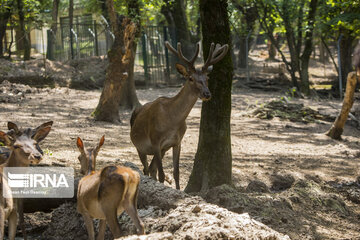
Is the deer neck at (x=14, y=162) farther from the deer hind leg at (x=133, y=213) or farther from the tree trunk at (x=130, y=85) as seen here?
the tree trunk at (x=130, y=85)

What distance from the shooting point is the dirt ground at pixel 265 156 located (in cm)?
679

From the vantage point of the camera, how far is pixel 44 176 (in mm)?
7395

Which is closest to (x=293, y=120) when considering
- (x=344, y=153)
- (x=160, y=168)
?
(x=344, y=153)

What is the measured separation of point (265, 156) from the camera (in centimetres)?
1161

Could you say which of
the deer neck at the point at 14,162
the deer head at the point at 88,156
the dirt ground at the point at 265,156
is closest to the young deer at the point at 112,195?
the deer head at the point at 88,156

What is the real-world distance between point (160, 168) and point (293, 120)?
868 centimetres

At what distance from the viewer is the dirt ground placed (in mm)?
6793

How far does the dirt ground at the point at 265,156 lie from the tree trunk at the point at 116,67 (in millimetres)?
375

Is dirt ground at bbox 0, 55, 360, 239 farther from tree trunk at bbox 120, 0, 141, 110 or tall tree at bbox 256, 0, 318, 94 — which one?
tall tree at bbox 256, 0, 318, 94

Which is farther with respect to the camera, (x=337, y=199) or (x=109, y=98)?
(x=109, y=98)

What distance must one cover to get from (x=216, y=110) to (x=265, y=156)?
409 centimetres

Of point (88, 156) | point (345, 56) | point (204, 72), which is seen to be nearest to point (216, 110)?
point (204, 72)

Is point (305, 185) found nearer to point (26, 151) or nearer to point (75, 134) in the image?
point (26, 151)

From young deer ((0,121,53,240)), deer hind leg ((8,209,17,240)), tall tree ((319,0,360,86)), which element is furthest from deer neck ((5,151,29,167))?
tall tree ((319,0,360,86))
